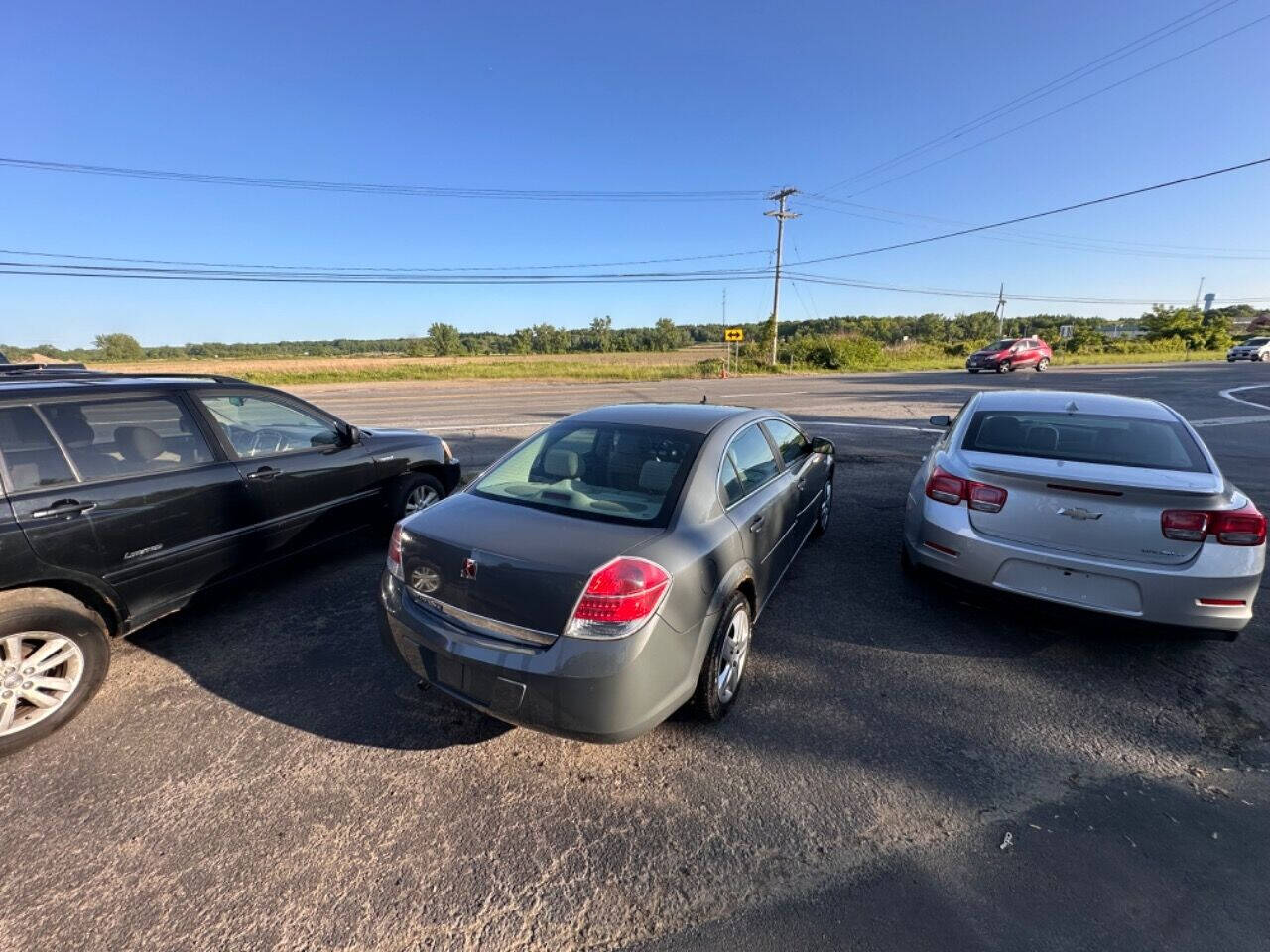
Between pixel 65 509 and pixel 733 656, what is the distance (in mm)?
3430

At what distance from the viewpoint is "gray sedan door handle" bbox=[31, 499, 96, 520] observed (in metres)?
2.68

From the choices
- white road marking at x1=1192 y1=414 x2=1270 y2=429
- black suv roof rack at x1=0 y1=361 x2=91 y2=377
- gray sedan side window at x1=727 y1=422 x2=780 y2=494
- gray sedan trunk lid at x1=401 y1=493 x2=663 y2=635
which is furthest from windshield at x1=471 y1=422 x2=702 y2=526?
white road marking at x1=1192 y1=414 x2=1270 y2=429

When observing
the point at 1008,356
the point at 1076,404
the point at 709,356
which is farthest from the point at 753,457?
the point at 709,356

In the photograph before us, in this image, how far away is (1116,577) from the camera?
2.94 m

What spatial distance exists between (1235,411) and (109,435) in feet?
68.6

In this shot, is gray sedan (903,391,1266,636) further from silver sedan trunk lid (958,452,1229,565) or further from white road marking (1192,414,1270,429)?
white road marking (1192,414,1270,429)

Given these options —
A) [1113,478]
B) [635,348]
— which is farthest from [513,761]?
[635,348]

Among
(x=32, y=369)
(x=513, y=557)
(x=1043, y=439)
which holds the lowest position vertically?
(x=513, y=557)

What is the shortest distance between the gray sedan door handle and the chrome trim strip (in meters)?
1.82

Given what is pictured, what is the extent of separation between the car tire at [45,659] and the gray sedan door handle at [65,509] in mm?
361

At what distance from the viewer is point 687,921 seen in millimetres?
1811

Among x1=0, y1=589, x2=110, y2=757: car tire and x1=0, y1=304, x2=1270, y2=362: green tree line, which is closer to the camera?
x1=0, y1=589, x2=110, y2=757: car tire

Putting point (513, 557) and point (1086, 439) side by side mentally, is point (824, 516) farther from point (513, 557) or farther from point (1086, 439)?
point (513, 557)

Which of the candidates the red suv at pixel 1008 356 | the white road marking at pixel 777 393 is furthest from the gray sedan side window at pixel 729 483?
the red suv at pixel 1008 356
